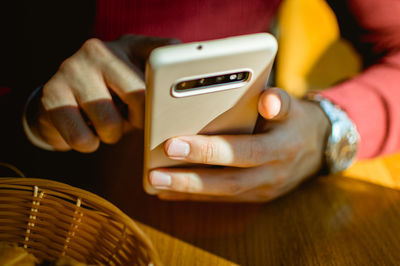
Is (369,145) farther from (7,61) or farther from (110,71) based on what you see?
(7,61)

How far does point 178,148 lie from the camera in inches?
15.5

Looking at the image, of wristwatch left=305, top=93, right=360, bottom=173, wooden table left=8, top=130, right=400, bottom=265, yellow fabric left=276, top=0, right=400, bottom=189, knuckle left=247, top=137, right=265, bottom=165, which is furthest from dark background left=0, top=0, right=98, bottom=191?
yellow fabric left=276, top=0, right=400, bottom=189

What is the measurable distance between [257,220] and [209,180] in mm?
85

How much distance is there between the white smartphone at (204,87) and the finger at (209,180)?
22mm

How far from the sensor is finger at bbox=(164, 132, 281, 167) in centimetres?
40

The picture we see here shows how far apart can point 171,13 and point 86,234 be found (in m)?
0.47

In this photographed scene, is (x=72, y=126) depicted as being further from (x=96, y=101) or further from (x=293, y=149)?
(x=293, y=149)

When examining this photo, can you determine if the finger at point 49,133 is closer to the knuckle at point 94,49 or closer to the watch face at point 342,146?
the knuckle at point 94,49

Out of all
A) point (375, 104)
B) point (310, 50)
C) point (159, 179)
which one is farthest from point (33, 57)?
point (310, 50)

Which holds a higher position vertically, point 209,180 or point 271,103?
point 271,103

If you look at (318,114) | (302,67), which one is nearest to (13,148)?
(318,114)

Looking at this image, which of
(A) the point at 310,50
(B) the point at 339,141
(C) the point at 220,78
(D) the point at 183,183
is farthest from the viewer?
(A) the point at 310,50

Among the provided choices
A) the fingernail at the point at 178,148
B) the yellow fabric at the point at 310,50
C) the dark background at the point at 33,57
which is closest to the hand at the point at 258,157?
the fingernail at the point at 178,148

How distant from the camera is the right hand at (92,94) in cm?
44
